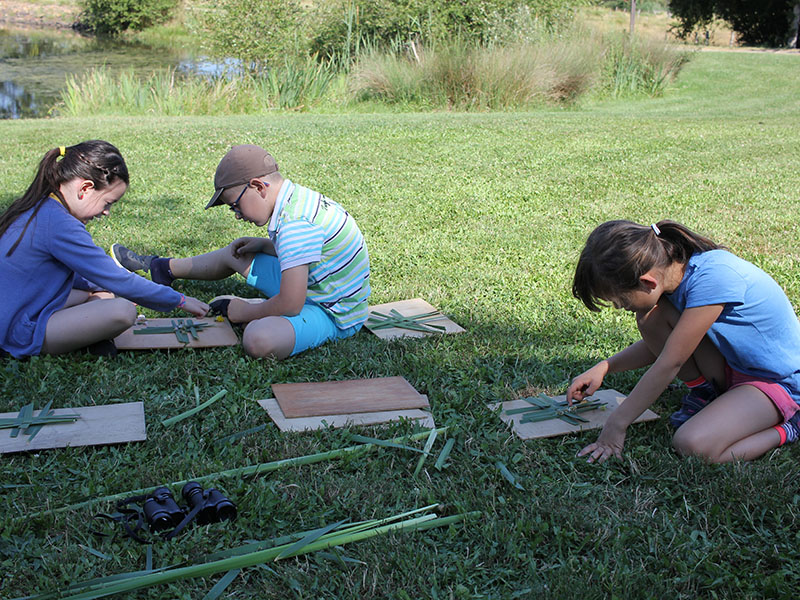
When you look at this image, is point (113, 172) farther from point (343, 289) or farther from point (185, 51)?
point (185, 51)

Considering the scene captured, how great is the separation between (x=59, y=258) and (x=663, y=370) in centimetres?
266

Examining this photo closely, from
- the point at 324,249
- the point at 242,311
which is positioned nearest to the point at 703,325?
the point at 324,249

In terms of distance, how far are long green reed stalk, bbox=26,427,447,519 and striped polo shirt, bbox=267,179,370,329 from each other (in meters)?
1.12

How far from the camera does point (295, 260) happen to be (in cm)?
→ 347

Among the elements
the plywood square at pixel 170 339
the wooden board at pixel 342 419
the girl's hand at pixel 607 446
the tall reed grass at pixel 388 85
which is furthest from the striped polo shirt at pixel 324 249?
the tall reed grass at pixel 388 85

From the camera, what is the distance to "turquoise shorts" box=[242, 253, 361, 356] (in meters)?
3.56

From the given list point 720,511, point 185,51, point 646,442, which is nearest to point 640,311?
point 646,442

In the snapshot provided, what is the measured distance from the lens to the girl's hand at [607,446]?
267 centimetres

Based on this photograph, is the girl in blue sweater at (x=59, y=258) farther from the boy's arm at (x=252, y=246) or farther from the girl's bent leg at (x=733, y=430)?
the girl's bent leg at (x=733, y=430)

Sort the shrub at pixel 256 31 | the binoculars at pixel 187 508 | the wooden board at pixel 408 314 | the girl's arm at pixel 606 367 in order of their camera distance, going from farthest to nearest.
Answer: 1. the shrub at pixel 256 31
2. the wooden board at pixel 408 314
3. the girl's arm at pixel 606 367
4. the binoculars at pixel 187 508

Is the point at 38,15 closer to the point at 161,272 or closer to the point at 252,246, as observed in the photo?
the point at 161,272

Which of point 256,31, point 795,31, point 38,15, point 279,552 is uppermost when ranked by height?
point 795,31

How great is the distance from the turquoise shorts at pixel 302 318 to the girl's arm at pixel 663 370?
1.54 m

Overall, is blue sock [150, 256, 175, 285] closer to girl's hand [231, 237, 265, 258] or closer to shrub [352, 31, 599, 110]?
girl's hand [231, 237, 265, 258]
